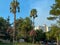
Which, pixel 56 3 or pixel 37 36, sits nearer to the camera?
pixel 56 3

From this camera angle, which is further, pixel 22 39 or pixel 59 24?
pixel 22 39

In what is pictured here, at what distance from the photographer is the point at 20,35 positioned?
91.8 meters

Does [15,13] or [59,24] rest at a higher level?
[15,13]

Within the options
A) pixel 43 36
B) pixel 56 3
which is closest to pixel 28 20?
pixel 43 36

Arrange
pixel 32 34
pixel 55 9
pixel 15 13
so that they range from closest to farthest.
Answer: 1. pixel 55 9
2. pixel 15 13
3. pixel 32 34

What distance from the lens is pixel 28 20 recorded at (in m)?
88.9

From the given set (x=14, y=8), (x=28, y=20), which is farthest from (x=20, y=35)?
(x=14, y=8)

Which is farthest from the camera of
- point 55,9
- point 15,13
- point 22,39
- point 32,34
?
point 22,39

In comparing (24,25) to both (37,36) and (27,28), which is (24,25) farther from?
(37,36)

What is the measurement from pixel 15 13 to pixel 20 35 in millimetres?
18842

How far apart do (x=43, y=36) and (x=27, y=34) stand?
760 centimetres

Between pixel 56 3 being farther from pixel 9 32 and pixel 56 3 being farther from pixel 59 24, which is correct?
pixel 9 32

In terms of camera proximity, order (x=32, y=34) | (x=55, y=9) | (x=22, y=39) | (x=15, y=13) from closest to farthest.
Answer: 1. (x=55, y=9)
2. (x=15, y=13)
3. (x=32, y=34)
4. (x=22, y=39)

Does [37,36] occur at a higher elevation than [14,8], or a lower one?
lower
